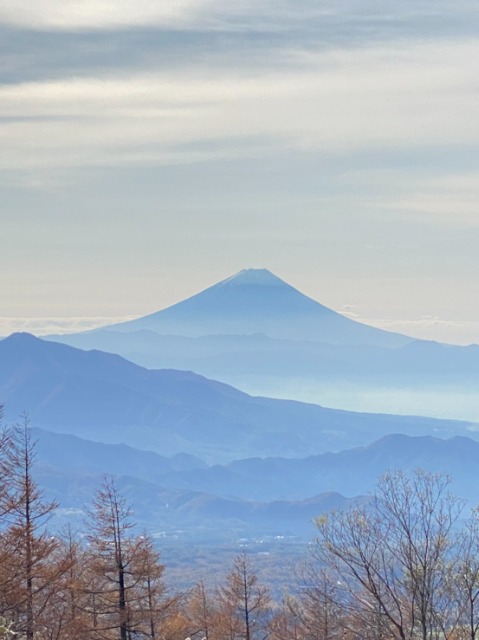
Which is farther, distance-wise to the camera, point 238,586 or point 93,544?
point 238,586

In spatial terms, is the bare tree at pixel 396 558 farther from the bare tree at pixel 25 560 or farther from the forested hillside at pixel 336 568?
the bare tree at pixel 25 560

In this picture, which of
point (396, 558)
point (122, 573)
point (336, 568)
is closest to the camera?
point (336, 568)

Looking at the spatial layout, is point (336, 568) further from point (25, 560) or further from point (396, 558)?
point (25, 560)

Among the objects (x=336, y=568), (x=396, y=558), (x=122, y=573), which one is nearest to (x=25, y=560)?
(x=122, y=573)

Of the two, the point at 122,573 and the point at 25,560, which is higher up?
the point at 25,560

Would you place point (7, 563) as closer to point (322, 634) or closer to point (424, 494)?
point (424, 494)

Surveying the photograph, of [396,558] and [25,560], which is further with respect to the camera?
[25,560]

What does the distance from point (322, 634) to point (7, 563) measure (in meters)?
19.2

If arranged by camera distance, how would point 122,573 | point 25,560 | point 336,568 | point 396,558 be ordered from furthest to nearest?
point 122,573 < point 25,560 < point 396,558 < point 336,568

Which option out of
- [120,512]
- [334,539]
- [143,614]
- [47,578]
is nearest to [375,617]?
[334,539]

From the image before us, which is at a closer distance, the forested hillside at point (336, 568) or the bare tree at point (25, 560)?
the forested hillside at point (336, 568)

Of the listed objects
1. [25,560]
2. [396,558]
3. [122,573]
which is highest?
[25,560]

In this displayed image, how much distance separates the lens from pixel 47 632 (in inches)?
1238

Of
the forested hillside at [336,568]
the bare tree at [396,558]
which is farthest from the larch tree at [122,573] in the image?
the bare tree at [396,558]
